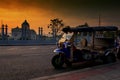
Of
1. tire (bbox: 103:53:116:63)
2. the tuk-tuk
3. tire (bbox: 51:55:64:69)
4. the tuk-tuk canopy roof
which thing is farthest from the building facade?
tire (bbox: 51:55:64:69)

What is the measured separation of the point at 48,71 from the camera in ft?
34.9

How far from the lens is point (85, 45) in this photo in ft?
42.1

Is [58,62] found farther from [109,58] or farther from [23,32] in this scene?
[23,32]

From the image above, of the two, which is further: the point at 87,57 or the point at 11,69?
the point at 87,57

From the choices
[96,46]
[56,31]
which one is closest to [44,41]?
[56,31]

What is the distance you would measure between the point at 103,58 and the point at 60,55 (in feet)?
8.04

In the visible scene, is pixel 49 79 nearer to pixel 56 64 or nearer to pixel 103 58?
pixel 56 64

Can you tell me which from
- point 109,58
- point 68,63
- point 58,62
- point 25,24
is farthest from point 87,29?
point 25,24

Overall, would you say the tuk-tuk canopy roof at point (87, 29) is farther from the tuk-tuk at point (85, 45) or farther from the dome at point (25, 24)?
the dome at point (25, 24)

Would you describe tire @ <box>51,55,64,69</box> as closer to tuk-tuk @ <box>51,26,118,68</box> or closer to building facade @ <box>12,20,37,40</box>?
tuk-tuk @ <box>51,26,118,68</box>

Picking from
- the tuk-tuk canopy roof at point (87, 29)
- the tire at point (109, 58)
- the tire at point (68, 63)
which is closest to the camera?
the tire at point (68, 63)

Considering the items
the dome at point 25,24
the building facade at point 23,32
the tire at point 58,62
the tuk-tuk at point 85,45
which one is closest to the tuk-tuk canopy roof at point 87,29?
the tuk-tuk at point 85,45

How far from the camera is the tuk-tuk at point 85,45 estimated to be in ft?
37.5

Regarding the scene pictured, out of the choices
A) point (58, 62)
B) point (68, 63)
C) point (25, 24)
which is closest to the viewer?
point (58, 62)
